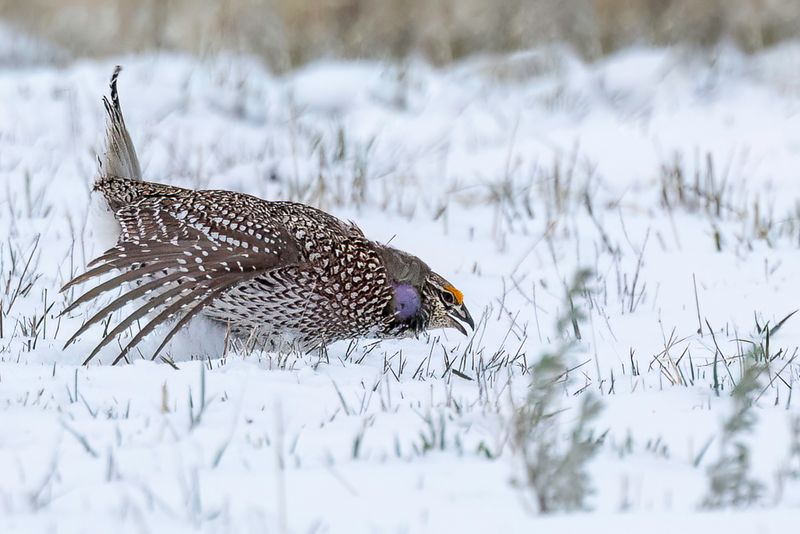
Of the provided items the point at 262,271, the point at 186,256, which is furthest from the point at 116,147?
the point at 262,271

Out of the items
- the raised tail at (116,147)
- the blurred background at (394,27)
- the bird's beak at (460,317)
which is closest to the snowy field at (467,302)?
the bird's beak at (460,317)

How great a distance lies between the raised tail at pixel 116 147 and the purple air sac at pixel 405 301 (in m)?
1.40

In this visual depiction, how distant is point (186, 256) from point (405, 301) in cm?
102

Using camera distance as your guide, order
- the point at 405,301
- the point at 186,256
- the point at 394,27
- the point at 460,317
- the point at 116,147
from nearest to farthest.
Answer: the point at 186,256 → the point at 405,301 → the point at 460,317 → the point at 116,147 → the point at 394,27

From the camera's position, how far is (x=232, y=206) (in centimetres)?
434

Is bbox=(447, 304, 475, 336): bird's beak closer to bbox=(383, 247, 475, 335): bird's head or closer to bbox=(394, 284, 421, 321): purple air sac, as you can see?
bbox=(383, 247, 475, 335): bird's head

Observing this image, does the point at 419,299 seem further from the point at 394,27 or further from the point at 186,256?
the point at 394,27

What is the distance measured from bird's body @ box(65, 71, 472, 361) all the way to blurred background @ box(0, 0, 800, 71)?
20.9ft

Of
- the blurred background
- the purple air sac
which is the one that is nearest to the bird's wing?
A: the purple air sac

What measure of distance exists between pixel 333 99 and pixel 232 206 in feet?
19.6

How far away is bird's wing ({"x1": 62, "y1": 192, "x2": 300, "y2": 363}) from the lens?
3814mm

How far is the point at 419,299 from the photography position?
4637 mm

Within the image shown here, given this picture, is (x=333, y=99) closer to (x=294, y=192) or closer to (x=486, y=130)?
(x=486, y=130)

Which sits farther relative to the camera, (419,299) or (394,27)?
(394,27)
